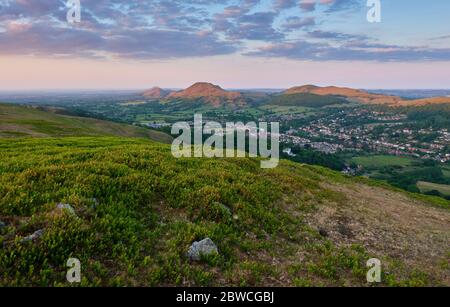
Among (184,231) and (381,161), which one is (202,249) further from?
(381,161)

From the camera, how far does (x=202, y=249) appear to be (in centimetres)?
1010

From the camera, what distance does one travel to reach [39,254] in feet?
26.3

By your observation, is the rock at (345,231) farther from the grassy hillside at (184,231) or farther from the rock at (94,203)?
the rock at (94,203)

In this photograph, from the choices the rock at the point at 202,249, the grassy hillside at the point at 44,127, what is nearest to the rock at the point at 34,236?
the rock at the point at 202,249

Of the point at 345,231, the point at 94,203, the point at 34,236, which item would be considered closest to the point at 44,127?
the point at 94,203

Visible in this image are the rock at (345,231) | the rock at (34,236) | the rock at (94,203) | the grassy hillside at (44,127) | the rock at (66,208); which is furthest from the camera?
the grassy hillside at (44,127)

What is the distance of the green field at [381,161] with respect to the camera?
5832 inches

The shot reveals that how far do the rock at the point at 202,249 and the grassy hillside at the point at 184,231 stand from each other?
22 centimetres

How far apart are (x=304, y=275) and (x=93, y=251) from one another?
6.71 meters

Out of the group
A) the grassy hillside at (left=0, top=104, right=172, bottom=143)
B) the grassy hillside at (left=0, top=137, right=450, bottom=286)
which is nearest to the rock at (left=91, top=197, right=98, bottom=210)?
the grassy hillside at (left=0, top=137, right=450, bottom=286)

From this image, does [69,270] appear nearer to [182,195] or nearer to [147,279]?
[147,279]

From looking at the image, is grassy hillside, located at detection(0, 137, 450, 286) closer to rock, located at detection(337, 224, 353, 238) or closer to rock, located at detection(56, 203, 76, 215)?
rock, located at detection(337, 224, 353, 238)

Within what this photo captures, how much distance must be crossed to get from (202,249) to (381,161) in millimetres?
167424
